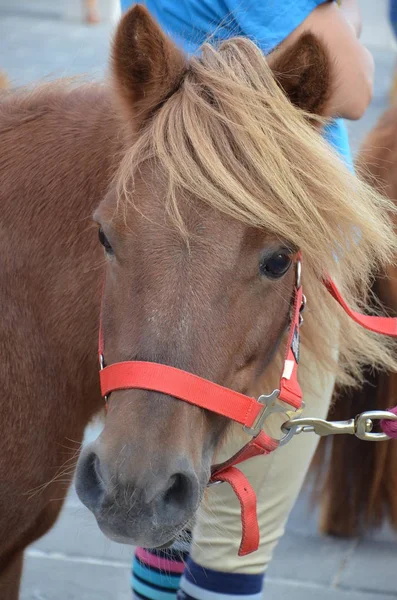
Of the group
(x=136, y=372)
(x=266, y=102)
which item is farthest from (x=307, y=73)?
(x=136, y=372)

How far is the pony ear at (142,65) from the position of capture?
1.56 metres

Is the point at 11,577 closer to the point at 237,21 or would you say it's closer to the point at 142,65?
the point at 142,65

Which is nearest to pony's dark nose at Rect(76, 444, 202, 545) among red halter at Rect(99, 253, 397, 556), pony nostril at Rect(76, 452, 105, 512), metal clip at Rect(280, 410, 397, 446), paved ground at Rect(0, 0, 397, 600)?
pony nostril at Rect(76, 452, 105, 512)

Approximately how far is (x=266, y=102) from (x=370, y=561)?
2146 millimetres

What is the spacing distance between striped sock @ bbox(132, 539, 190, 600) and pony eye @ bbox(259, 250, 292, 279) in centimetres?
98

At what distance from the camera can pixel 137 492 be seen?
1340mm

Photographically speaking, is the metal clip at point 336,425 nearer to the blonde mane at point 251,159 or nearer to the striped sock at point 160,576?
the blonde mane at point 251,159

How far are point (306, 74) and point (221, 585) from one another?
1196mm

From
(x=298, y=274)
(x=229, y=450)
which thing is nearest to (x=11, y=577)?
(x=229, y=450)

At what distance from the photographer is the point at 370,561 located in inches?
124

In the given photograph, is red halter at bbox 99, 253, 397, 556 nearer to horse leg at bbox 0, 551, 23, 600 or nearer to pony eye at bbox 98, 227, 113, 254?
pony eye at bbox 98, 227, 113, 254

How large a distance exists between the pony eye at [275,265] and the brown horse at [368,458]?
42.6 inches

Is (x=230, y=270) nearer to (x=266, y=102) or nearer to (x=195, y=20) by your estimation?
(x=266, y=102)

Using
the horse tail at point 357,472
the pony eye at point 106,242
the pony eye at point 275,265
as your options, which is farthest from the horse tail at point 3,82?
the horse tail at point 357,472
